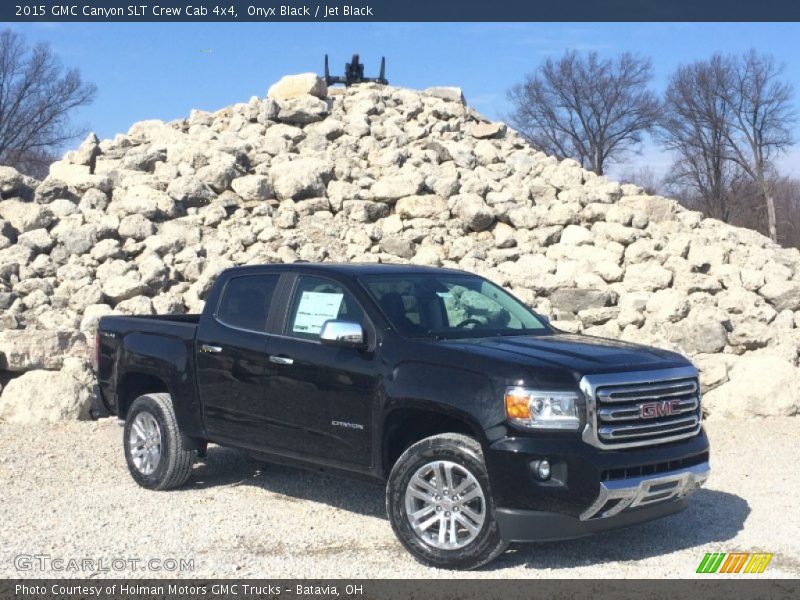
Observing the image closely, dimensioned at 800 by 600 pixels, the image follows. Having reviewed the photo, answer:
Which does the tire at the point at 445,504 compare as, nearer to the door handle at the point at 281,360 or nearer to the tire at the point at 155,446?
the door handle at the point at 281,360

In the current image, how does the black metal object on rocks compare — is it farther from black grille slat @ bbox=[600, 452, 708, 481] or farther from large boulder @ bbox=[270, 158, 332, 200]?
black grille slat @ bbox=[600, 452, 708, 481]

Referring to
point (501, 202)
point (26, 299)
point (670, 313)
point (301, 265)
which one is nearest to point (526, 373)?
point (301, 265)

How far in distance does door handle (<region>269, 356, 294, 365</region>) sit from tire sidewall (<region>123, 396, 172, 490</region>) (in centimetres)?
140

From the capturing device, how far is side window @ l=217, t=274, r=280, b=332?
300 inches

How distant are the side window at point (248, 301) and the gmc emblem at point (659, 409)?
282 centimetres

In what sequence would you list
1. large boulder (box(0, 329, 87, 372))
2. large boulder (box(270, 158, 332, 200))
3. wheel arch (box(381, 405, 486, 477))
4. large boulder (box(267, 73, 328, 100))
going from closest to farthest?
wheel arch (box(381, 405, 486, 477)) → large boulder (box(0, 329, 87, 372)) → large boulder (box(270, 158, 332, 200)) → large boulder (box(267, 73, 328, 100))

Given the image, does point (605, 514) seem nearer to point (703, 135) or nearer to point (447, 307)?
point (447, 307)

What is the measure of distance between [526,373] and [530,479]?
2.00 ft

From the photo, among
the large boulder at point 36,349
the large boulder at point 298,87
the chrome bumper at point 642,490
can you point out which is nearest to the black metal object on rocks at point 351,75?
the large boulder at point 298,87

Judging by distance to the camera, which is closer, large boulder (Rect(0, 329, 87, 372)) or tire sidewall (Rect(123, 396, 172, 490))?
tire sidewall (Rect(123, 396, 172, 490))

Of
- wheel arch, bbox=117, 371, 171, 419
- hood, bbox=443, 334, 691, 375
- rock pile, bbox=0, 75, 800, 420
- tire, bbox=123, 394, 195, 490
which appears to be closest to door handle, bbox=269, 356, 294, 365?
hood, bbox=443, 334, 691, 375

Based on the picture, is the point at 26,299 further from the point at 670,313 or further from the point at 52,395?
the point at 670,313

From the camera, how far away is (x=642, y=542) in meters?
6.94

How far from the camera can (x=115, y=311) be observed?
14.8 metres
